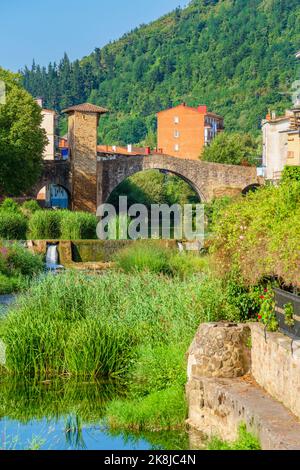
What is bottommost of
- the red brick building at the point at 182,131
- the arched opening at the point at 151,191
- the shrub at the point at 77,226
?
the shrub at the point at 77,226

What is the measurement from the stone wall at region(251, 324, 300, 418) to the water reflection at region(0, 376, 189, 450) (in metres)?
1.12

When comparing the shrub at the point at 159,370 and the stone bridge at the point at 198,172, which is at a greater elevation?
the stone bridge at the point at 198,172

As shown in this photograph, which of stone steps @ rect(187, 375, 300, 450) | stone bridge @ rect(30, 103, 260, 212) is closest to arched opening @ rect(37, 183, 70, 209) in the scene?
stone bridge @ rect(30, 103, 260, 212)

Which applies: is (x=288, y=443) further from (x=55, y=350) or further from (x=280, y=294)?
(x=55, y=350)

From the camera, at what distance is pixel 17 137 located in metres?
47.8

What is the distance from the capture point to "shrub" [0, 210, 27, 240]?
34969 millimetres

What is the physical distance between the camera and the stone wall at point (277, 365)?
371 inches

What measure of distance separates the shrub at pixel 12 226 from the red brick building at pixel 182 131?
61.2 m

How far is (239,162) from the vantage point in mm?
74188

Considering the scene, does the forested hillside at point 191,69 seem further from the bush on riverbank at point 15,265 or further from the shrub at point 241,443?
the shrub at point 241,443

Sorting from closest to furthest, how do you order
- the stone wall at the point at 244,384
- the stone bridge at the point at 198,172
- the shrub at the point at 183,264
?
the stone wall at the point at 244,384 < the shrub at the point at 183,264 < the stone bridge at the point at 198,172

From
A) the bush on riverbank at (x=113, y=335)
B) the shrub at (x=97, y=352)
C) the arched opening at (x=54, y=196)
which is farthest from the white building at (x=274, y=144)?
the shrub at (x=97, y=352)

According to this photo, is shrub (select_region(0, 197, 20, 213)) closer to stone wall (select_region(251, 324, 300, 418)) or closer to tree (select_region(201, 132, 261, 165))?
stone wall (select_region(251, 324, 300, 418))

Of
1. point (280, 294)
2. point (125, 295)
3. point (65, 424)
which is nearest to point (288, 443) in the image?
point (280, 294)
